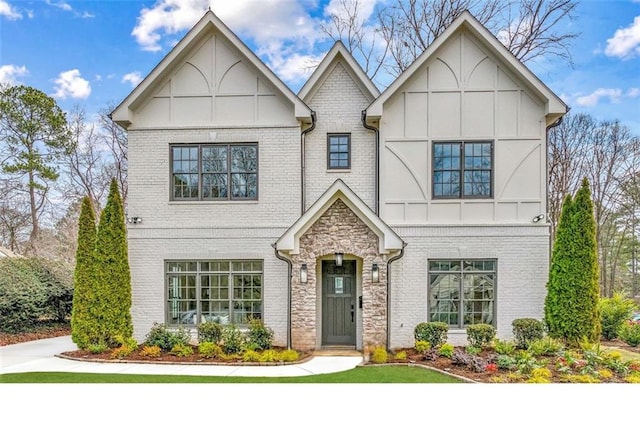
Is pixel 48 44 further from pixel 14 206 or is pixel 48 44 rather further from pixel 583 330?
pixel 583 330

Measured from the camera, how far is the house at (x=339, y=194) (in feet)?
36.2

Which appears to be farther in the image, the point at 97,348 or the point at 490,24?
the point at 490,24

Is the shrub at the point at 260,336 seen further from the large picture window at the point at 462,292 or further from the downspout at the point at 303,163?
the large picture window at the point at 462,292

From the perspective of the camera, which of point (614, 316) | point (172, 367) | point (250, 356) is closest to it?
point (172, 367)

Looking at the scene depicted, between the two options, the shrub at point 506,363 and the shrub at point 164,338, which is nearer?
the shrub at point 506,363

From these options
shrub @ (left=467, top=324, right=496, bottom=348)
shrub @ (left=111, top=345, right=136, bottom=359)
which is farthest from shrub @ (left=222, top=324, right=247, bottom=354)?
shrub @ (left=467, top=324, right=496, bottom=348)

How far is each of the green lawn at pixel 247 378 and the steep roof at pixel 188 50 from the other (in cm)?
662

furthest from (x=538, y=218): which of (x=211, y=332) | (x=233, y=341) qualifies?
(x=211, y=332)

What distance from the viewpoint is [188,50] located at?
11.4 m

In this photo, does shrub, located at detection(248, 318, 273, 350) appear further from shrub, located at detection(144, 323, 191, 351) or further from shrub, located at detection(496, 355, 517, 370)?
shrub, located at detection(496, 355, 517, 370)

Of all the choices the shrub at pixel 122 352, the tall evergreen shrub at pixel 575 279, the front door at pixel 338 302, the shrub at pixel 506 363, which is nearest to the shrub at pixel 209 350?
the shrub at pixel 122 352

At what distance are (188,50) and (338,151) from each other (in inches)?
199

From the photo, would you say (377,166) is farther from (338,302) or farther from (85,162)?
(85,162)
